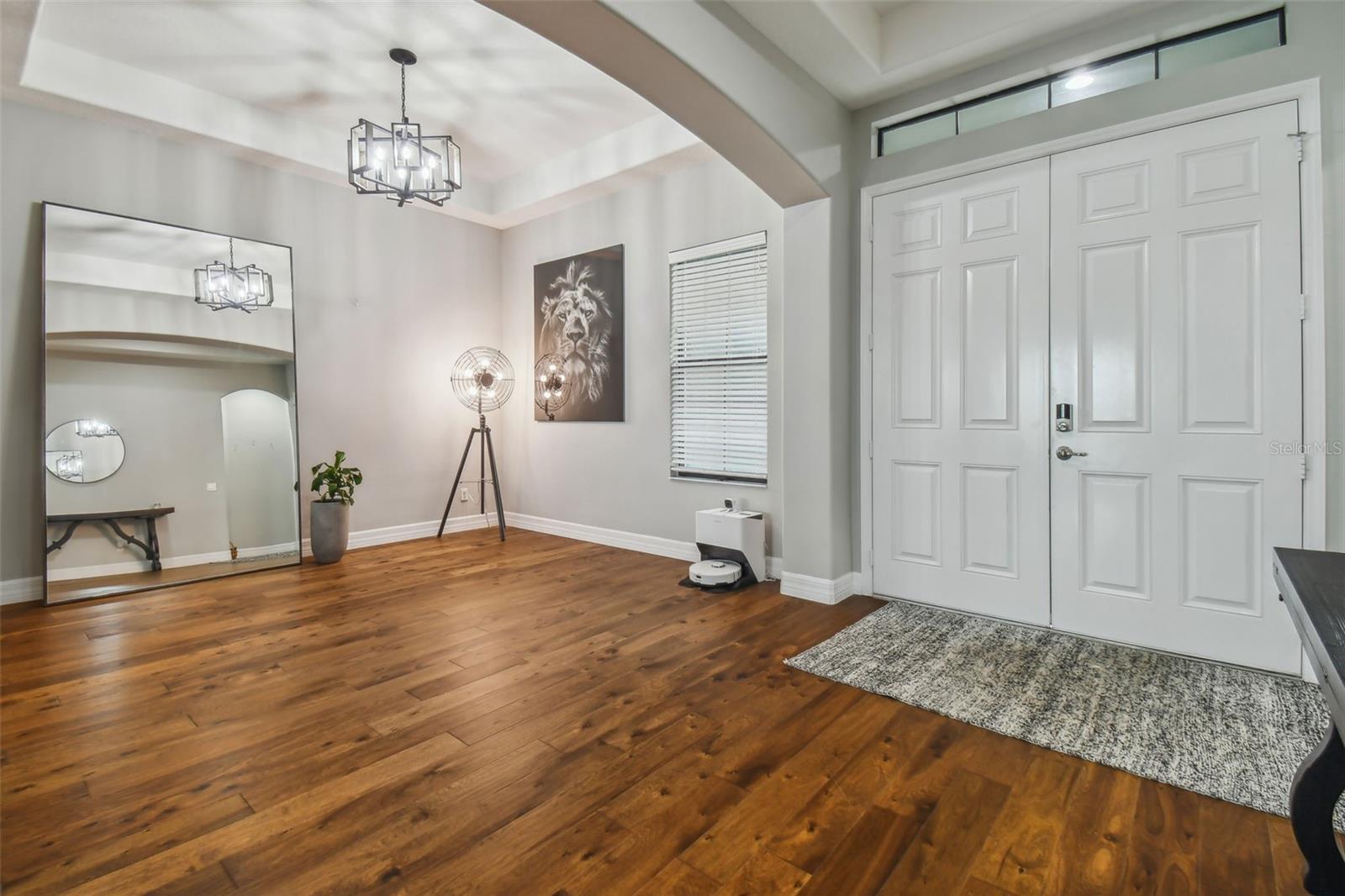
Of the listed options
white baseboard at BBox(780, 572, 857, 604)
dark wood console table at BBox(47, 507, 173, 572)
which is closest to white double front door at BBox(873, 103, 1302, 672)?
white baseboard at BBox(780, 572, 857, 604)

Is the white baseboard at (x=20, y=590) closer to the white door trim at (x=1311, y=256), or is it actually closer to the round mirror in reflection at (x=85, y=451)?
→ the round mirror in reflection at (x=85, y=451)

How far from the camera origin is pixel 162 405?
4086 mm

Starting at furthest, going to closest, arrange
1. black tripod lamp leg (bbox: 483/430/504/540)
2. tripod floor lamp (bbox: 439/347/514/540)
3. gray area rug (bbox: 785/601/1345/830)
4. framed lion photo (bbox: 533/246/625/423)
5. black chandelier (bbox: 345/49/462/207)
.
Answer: tripod floor lamp (bbox: 439/347/514/540)
black tripod lamp leg (bbox: 483/430/504/540)
framed lion photo (bbox: 533/246/625/423)
black chandelier (bbox: 345/49/462/207)
gray area rug (bbox: 785/601/1345/830)

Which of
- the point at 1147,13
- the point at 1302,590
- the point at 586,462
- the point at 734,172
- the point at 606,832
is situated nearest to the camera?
the point at 1302,590

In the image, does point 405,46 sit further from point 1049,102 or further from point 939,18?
point 1049,102

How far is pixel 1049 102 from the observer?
308 centimetres

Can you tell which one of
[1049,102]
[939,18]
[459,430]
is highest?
[939,18]

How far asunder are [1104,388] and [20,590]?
6.03 m

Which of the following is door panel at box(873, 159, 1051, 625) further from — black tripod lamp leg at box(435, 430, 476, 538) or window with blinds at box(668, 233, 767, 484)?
black tripod lamp leg at box(435, 430, 476, 538)

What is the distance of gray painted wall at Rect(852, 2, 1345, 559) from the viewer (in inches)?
96.6

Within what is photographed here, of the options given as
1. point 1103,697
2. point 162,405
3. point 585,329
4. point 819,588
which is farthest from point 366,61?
point 1103,697

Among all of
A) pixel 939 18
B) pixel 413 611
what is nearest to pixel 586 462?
pixel 413 611

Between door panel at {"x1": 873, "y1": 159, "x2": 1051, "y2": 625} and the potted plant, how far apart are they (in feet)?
12.4

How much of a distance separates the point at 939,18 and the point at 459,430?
4708 mm
